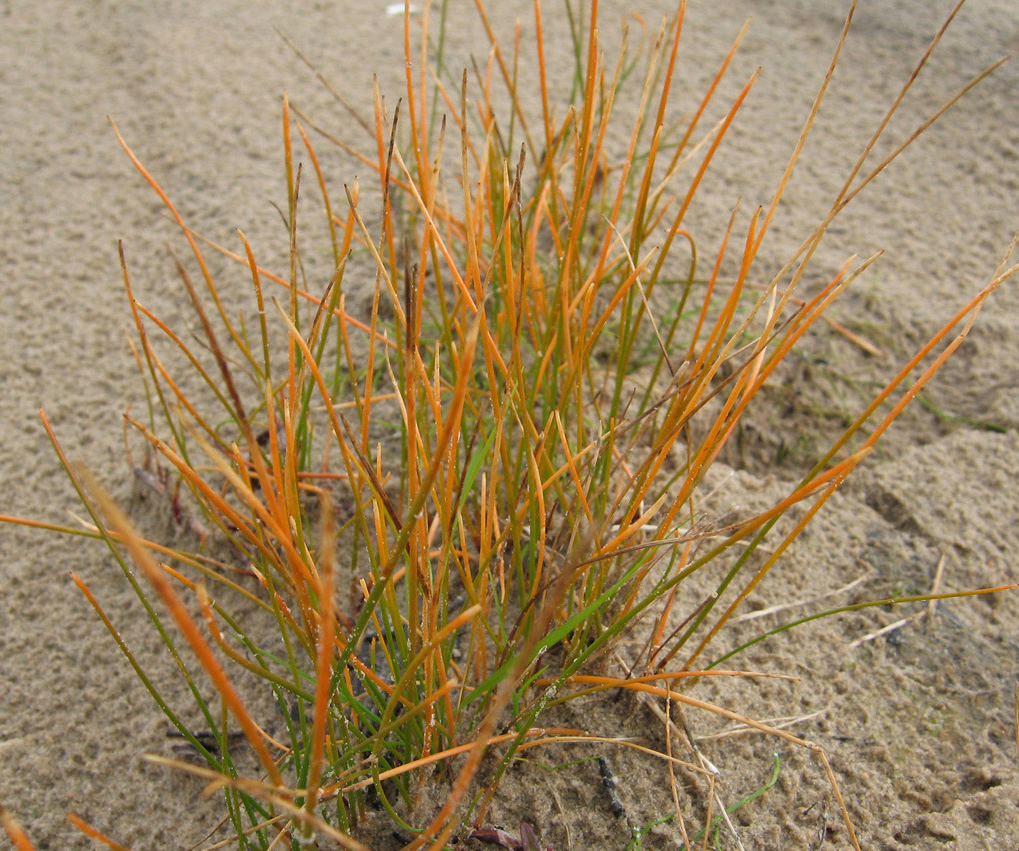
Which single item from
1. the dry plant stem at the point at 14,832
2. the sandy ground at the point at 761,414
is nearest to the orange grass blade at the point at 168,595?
the dry plant stem at the point at 14,832

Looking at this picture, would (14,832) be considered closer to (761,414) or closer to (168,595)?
(168,595)

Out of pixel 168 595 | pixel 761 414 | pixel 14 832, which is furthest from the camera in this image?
pixel 761 414

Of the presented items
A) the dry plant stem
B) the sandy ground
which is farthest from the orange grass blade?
the sandy ground

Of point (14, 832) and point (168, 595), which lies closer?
point (168, 595)

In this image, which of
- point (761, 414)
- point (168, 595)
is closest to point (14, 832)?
point (168, 595)

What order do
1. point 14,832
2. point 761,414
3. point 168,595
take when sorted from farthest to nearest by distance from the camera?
point 761,414
point 14,832
point 168,595

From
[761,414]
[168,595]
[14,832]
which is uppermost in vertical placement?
[168,595]

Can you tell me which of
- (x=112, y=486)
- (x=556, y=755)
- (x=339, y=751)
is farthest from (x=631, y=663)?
(x=112, y=486)

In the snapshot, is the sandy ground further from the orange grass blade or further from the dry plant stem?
the orange grass blade
